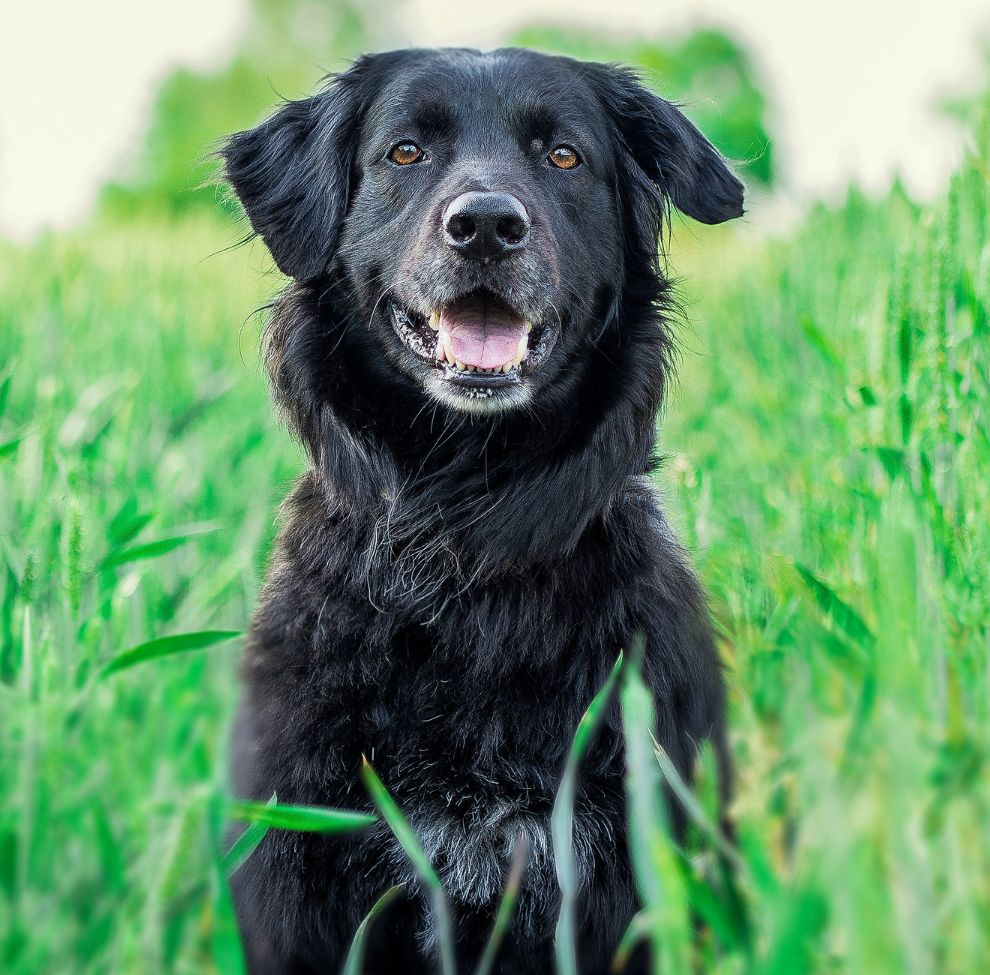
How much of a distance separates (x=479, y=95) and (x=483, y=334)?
2.30ft

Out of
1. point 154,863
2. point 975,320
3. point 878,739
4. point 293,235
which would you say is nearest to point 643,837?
point 878,739

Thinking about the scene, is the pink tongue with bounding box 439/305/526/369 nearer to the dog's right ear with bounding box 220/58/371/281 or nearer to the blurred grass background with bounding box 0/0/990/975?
the dog's right ear with bounding box 220/58/371/281

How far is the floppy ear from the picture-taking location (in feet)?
9.73

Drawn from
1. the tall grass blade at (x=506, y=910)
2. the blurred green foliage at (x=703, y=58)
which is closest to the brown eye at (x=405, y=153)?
the tall grass blade at (x=506, y=910)

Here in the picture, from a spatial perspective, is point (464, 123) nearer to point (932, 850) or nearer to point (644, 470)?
point (644, 470)

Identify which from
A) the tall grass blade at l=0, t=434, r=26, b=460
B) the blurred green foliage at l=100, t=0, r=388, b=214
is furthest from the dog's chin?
the blurred green foliage at l=100, t=0, r=388, b=214

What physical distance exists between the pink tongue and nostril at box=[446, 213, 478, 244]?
0.23m

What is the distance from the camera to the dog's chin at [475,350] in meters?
2.49

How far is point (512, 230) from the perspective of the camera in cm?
243

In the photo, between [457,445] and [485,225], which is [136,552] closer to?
[457,445]

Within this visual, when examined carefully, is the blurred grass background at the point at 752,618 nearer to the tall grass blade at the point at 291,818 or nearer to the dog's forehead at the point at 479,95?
the tall grass blade at the point at 291,818

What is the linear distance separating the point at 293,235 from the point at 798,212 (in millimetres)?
5923

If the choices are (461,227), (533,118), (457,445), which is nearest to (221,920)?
(457,445)

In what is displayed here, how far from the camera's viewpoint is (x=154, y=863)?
1.36 m
